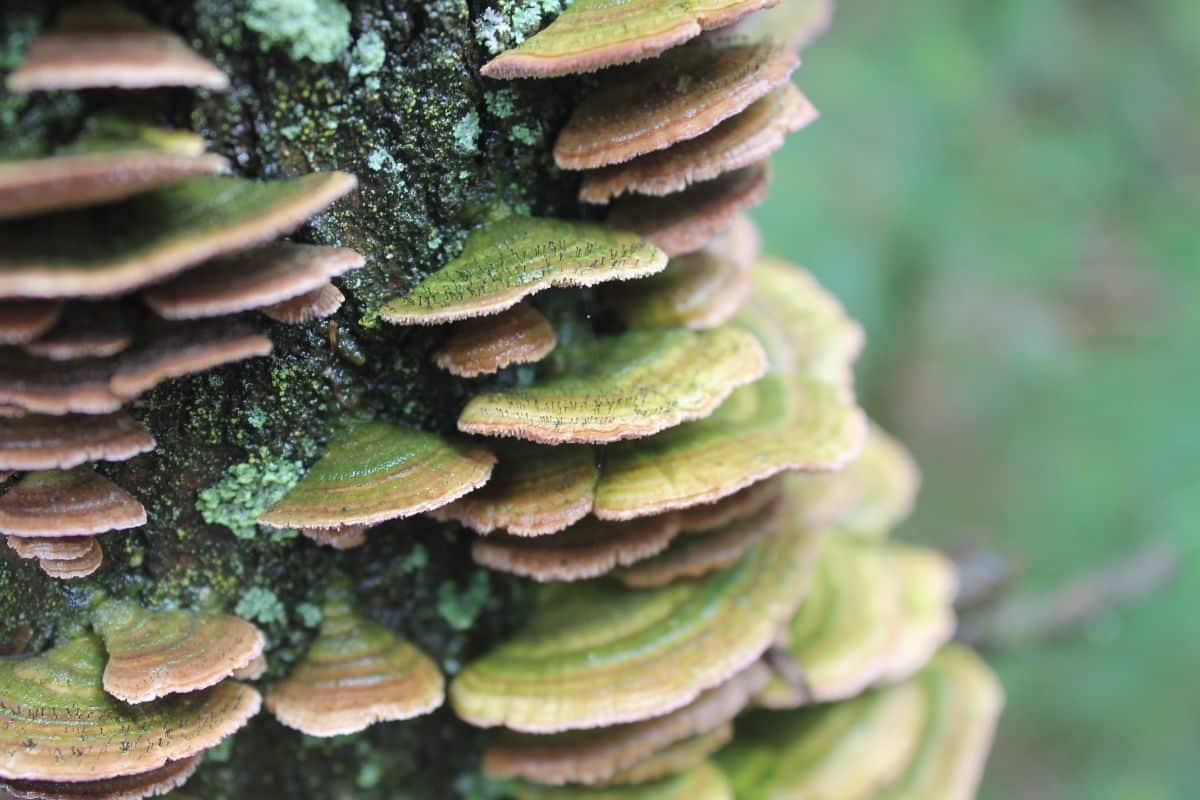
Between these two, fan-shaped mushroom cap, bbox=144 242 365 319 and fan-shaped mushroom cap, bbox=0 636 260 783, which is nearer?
fan-shaped mushroom cap, bbox=144 242 365 319

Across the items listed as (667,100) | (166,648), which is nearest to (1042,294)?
(667,100)

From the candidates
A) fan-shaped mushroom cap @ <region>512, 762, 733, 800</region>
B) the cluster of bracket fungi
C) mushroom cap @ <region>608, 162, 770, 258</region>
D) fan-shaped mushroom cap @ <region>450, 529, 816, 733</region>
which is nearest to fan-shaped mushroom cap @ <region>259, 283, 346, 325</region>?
the cluster of bracket fungi

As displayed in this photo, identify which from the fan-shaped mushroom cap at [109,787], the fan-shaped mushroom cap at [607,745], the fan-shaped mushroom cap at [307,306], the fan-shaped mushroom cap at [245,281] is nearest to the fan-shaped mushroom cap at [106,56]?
the fan-shaped mushroom cap at [245,281]

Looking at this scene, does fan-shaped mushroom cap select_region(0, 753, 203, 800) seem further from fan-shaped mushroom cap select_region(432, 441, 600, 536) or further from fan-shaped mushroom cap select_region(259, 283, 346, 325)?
fan-shaped mushroom cap select_region(259, 283, 346, 325)

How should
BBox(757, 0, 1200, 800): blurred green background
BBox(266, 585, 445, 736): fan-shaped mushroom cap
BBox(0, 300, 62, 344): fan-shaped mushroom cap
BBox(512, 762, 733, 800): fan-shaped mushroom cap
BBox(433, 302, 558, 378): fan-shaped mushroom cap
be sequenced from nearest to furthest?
BBox(0, 300, 62, 344): fan-shaped mushroom cap, BBox(433, 302, 558, 378): fan-shaped mushroom cap, BBox(266, 585, 445, 736): fan-shaped mushroom cap, BBox(512, 762, 733, 800): fan-shaped mushroom cap, BBox(757, 0, 1200, 800): blurred green background

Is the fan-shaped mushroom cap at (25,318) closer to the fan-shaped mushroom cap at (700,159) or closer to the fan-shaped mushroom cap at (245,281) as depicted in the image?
the fan-shaped mushroom cap at (245,281)

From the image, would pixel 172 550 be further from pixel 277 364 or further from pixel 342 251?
pixel 342 251

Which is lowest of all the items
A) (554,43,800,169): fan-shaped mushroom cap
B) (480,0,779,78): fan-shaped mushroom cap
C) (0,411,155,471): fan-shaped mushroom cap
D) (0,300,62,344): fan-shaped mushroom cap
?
(0,411,155,471): fan-shaped mushroom cap

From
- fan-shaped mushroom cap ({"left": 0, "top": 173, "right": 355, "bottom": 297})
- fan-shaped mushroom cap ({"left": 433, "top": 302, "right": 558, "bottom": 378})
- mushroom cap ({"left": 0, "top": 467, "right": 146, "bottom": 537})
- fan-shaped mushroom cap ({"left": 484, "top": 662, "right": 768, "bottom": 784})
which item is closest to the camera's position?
fan-shaped mushroom cap ({"left": 0, "top": 173, "right": 355, "bottom": 297})

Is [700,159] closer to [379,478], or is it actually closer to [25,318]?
[379,478]
